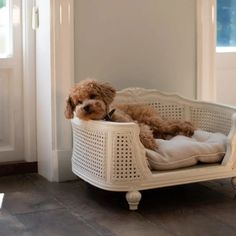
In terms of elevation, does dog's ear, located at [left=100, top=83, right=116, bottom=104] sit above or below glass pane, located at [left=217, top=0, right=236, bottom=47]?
below

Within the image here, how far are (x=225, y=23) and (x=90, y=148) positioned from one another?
69.2 inches

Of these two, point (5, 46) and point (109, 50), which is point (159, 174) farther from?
point (5, 46)

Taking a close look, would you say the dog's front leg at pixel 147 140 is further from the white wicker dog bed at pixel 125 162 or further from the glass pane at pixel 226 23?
the glass pane at pixel 226 23

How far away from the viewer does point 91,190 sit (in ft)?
10.2

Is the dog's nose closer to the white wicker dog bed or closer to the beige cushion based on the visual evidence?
the white wicker dog bed

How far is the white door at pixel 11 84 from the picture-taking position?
343 cm

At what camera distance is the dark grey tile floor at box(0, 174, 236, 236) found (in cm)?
247

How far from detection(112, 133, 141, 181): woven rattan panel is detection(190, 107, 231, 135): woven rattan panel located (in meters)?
0.73

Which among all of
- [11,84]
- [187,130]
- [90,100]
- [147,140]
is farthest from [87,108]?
[11,84]

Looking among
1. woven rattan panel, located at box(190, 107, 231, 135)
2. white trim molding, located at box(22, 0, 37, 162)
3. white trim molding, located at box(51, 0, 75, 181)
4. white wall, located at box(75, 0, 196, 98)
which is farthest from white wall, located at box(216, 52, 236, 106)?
white trim molding, located at box(22, 0, 37, 162)

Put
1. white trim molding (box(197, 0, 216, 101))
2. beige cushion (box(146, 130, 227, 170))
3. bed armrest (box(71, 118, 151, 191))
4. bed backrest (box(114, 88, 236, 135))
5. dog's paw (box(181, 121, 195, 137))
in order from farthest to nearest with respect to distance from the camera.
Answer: white trim molding (box(197, 0, 216, 101)) → bed backrest (box(114, 88, 236, 135)) → dog's paw (box(181, 121, 195, 137)) → beige cushion (box(146, 130, 227, 170)) → bed armrest (box(71, 118, 151, 191))

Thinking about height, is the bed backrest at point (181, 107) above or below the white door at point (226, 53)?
below

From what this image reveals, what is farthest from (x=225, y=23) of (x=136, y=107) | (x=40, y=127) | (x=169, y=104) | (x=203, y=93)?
(x=40, y=127)

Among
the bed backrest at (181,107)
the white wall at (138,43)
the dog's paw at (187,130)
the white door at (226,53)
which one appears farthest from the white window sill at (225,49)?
the dog's paw at (187,130)
